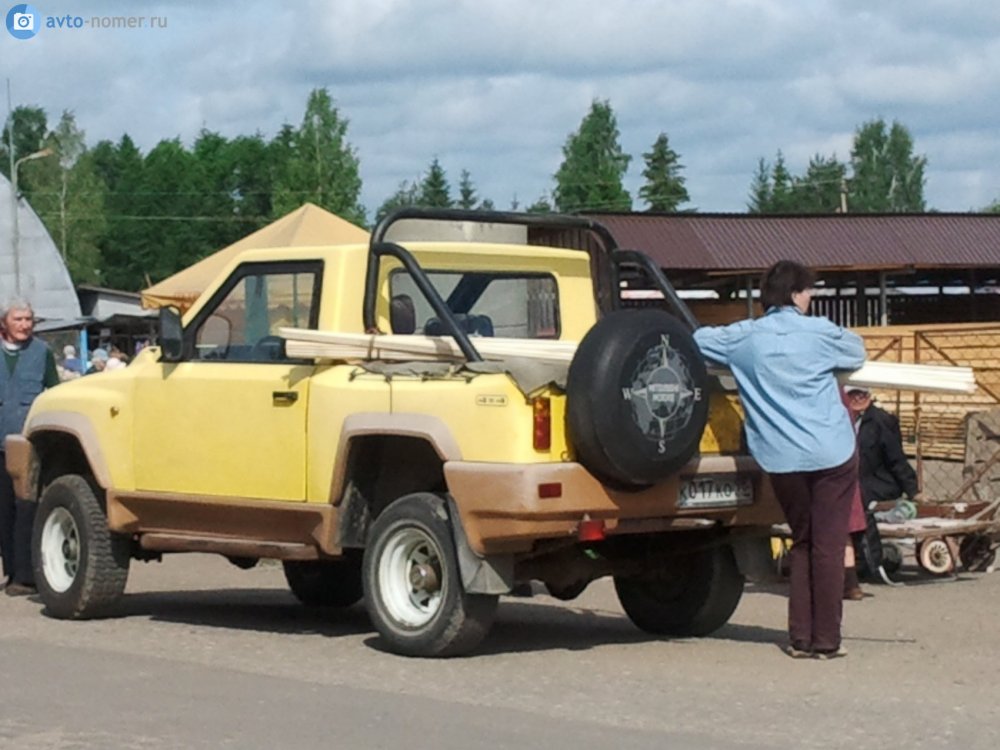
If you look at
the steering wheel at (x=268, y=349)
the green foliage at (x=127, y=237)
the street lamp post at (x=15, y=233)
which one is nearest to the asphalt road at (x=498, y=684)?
the steering wheel at (x=268, y=349)

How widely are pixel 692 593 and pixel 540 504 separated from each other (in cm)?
188

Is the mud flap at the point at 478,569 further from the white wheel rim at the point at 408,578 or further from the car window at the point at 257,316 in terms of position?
the car window at the point at 257,316

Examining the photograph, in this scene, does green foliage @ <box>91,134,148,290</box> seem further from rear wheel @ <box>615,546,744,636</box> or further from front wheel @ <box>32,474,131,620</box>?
rear wheel @ <box>615,546,744,636</box>

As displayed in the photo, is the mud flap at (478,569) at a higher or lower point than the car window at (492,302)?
lower

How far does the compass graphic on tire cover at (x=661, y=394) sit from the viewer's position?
897cm

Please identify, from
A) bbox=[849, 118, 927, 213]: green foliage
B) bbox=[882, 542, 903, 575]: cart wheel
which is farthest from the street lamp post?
bbox=[849, 118, 927, 213]: green foliage

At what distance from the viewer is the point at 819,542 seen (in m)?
9.33

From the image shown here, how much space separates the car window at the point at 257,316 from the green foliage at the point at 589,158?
102 metres

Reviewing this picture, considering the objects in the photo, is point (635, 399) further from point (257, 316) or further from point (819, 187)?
point (819, 187)

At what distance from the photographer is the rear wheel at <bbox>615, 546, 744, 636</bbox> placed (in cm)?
1035

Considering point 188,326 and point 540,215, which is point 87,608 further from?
point 540,215

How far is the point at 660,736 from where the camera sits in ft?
23.9

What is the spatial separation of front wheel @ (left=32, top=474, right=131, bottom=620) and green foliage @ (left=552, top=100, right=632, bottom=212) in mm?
101271

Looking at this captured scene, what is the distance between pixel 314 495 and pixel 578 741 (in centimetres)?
305
